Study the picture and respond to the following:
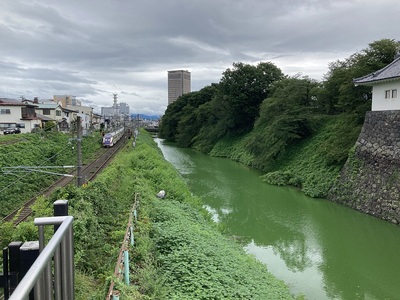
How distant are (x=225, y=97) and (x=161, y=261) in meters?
35.3

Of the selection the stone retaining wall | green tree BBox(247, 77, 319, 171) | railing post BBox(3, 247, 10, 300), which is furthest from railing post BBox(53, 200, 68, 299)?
green tree BBox(247, 77, 319, 171)

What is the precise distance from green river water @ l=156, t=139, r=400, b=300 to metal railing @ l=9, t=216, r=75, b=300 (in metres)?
8.64

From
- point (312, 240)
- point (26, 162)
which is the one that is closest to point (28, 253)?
point (312, 240)

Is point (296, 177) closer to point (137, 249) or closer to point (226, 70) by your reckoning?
point (137, 249)

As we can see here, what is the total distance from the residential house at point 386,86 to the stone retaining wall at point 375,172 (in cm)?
41

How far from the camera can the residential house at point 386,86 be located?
15719 mm

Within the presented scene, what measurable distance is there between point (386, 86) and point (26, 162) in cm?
1984

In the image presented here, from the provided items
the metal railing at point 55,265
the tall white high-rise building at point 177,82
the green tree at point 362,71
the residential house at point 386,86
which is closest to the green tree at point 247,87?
the green tree at point 362,71

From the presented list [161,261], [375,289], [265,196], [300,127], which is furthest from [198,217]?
[300,127]

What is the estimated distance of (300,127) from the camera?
→ 26578mm

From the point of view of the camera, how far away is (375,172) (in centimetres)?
1614

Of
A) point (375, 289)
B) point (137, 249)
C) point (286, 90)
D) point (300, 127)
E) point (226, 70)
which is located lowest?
point (375, 289)

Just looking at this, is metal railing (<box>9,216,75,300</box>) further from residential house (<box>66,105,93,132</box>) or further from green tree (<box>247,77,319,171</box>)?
residential house (<box>66,105,93,132</box>)

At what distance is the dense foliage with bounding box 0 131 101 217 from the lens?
1480 cm
